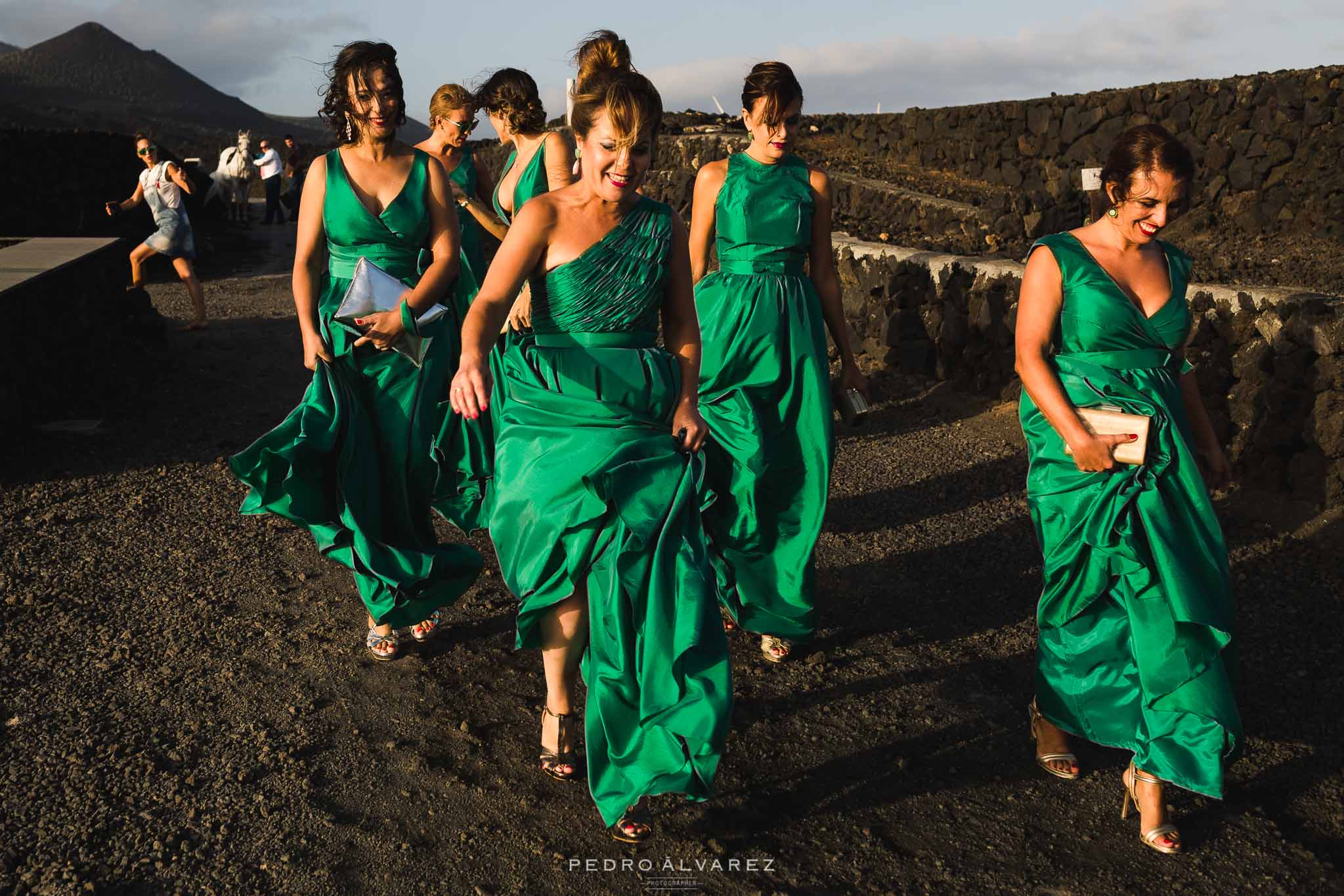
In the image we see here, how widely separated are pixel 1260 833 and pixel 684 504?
179 cm

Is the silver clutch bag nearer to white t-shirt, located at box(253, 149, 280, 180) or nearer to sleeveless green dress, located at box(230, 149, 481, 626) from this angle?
sleeveless green dress, located at box(230, 149, 481, 626)

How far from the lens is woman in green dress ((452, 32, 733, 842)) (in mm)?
2793

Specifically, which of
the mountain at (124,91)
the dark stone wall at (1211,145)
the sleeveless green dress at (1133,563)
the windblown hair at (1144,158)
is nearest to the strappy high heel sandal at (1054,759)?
the sleeveless green dress at (1133,563)

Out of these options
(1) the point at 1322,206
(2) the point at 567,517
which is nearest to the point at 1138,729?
(2) the point at 567,517

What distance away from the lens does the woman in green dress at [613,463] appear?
9.16 ft

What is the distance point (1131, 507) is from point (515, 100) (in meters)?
3.31

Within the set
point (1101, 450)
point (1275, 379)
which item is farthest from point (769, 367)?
point (1275, 379)

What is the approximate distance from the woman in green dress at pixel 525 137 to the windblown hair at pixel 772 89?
43.1 inches

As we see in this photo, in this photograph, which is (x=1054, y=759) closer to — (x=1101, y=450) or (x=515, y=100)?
A: (x=1101, y=450)

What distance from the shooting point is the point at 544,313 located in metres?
3.04

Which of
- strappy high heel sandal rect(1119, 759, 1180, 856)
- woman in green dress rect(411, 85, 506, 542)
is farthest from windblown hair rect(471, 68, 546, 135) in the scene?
strappy high heel sandal rect(1119, 759, 1180, 856)

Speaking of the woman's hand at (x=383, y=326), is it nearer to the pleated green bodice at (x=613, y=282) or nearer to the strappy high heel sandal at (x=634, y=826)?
the pleated green bodice at (x=613, y=282)

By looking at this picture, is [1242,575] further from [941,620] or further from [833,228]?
[833,228]

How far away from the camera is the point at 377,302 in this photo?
12.0 ft
